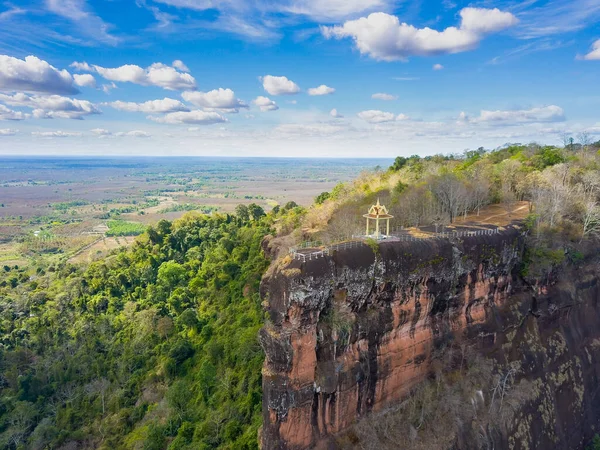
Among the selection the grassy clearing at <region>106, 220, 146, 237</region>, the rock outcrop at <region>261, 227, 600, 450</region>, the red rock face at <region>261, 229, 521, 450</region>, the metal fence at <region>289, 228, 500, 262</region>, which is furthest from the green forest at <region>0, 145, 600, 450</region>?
the grassy clearing at <region>106, 220, 146, 237</region>

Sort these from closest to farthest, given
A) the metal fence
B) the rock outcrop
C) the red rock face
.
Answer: the red rock face < the rock outcrop < the metal fence

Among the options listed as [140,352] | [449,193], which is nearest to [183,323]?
[140,352]

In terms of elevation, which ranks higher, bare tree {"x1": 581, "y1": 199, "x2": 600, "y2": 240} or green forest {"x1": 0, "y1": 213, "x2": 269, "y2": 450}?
bare tree {"x1": 581, "y1": 199, "x2": 600, "y2": 240}

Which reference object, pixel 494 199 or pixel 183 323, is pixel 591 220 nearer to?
pixel 494 199

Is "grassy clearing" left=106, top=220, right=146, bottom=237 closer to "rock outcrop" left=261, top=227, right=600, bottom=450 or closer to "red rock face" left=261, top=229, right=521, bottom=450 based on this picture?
"rock outcrop" left=261, top=227, right=600, bottom=450

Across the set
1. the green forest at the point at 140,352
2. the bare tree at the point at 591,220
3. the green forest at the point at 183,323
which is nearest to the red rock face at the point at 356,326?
the green forest at the point at 140,352

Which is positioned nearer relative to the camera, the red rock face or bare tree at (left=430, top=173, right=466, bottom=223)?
the red rock face

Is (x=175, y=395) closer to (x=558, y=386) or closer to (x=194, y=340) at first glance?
(x=194, y=340)

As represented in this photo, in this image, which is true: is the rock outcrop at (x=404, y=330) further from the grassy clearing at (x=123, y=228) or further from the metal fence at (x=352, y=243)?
the grassy clearing at (x=123, y=228)
